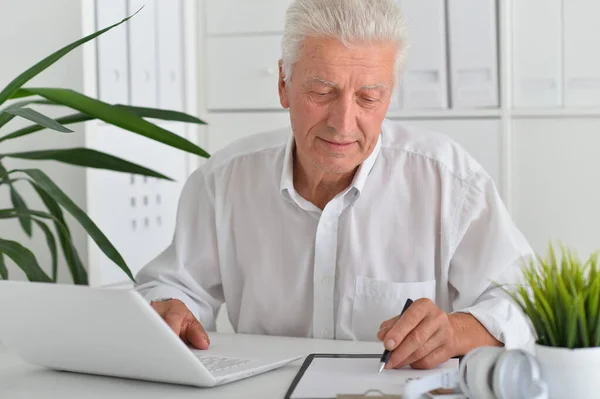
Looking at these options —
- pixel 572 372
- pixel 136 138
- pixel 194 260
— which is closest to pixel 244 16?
pixel 136 138

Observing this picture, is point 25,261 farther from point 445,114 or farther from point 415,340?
point 445,114

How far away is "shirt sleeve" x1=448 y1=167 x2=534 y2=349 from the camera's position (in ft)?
4.97

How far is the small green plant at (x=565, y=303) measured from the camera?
0.87 meters

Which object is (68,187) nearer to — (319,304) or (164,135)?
(164,135)

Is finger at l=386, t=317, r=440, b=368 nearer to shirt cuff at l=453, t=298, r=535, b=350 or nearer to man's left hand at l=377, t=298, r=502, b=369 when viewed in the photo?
man's left hand at l=377, t=298, r=502, b=369

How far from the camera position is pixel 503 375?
915 mm

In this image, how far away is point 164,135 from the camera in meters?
1.60

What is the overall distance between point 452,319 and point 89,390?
522mm

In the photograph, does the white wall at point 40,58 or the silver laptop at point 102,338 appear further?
the white wall at point 40,58

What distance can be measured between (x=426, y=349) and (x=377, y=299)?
422 mm

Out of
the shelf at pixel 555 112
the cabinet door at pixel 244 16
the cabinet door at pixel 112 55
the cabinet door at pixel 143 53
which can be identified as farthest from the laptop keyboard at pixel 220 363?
the cabinet door at pixel 244 16

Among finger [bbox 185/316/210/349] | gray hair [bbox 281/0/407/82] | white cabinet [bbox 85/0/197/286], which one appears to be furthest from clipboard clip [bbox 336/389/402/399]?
white cabinet [bbox 85/0/197/286]

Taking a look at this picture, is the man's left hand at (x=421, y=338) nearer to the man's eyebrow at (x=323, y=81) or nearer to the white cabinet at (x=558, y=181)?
the man's eyebrow at (x=323, y=81)

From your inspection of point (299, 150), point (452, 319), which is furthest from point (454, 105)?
point (452, 319)
